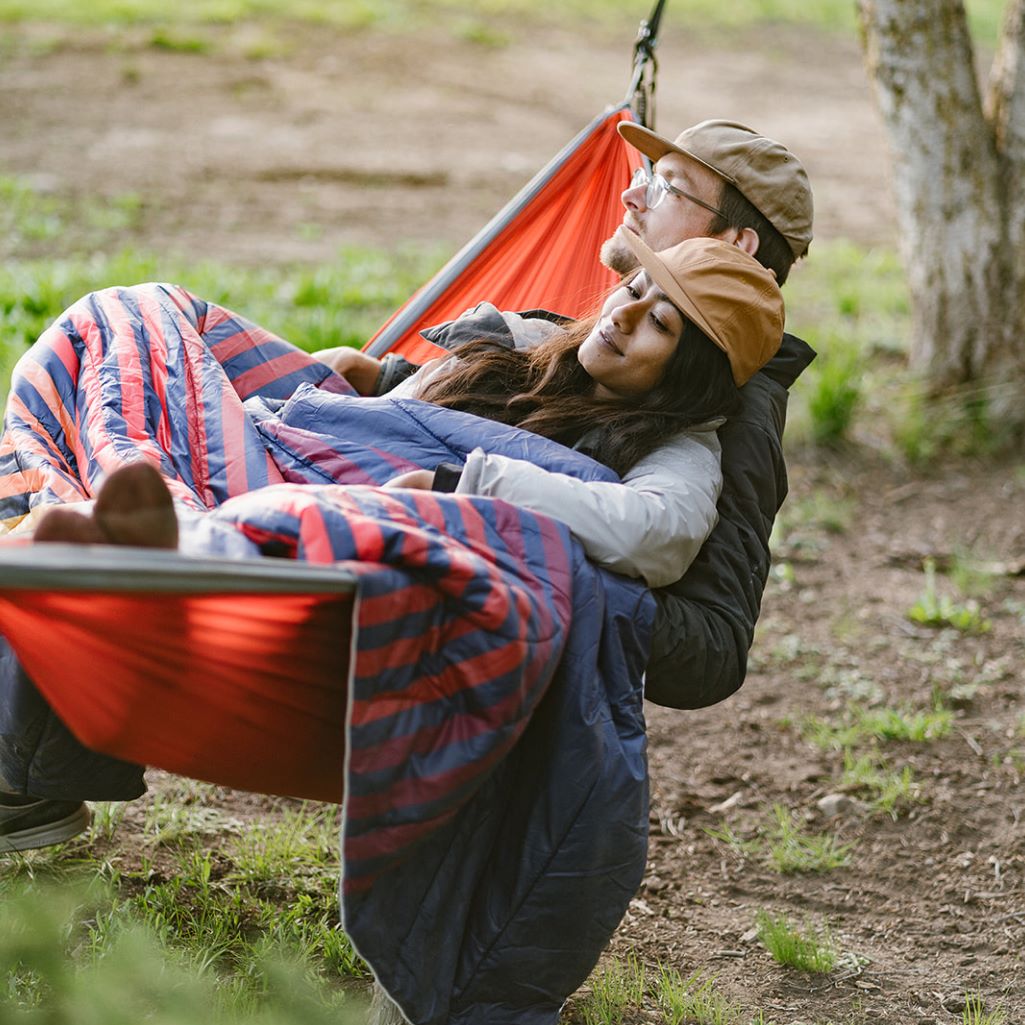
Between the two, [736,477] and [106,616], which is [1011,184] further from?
[106,616]

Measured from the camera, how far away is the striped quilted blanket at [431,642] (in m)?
1.40

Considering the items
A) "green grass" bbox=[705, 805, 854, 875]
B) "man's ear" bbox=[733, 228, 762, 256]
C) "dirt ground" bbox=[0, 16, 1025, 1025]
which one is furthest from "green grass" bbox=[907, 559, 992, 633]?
"man's ear" bbox=[733, 228, 762, 256]

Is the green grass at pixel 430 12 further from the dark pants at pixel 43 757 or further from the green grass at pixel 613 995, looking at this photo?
the green grass at pixel 613 995

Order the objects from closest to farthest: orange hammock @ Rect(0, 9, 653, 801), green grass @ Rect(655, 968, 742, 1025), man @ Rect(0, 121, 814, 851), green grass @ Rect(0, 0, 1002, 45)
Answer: orange hammock @ Rect(0, 9, 653, 801) < man @ Rect(0, 121, 814, 851) < green grass @ Rect(655, 968, 742, 1025) < green grass @ Rect(0, 0, 1002, 45)

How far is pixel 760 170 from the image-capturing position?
213 cm

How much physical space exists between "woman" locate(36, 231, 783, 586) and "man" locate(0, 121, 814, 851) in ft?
0.23

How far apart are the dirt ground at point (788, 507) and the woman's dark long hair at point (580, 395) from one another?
860 mm

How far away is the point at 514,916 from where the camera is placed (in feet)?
5.20

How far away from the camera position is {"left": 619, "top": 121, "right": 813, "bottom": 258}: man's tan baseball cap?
212 centimetres

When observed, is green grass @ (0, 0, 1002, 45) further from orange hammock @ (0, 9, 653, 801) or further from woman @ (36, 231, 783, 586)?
orange hammock @ (0, 9, 653, 801)

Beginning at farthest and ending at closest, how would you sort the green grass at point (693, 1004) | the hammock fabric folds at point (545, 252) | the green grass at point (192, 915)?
the hammock fabric folds at point (545, 252), the green grass at point (693, 1004), the green grass at point (192, 915)

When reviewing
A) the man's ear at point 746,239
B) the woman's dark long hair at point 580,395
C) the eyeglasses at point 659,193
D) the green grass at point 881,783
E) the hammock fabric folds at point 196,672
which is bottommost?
the green grass at point 881,783

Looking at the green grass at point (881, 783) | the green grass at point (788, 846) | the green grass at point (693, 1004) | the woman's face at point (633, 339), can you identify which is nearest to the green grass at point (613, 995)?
the green grass at point (693, 1004)

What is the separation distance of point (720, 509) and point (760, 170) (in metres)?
0.60
